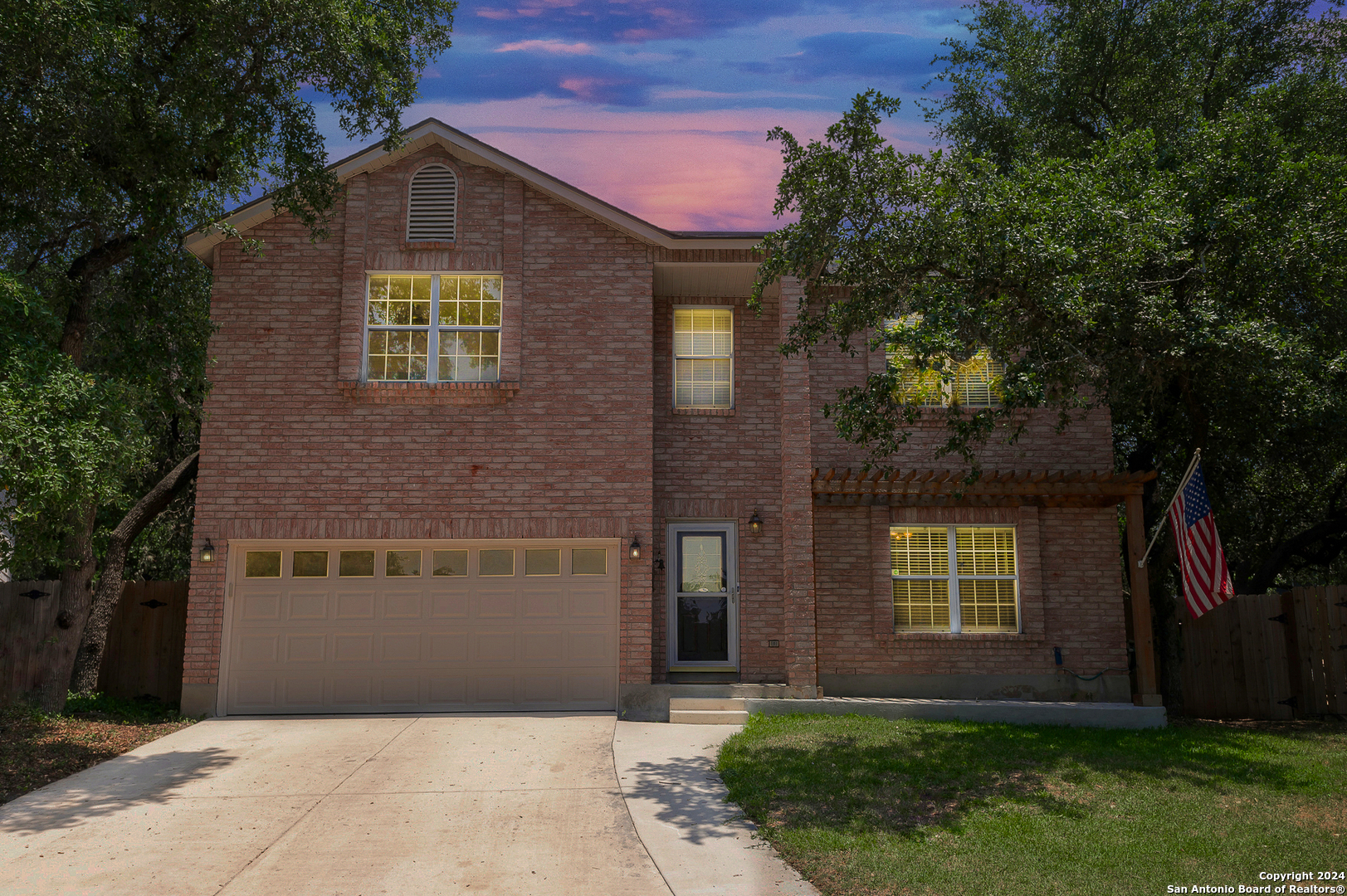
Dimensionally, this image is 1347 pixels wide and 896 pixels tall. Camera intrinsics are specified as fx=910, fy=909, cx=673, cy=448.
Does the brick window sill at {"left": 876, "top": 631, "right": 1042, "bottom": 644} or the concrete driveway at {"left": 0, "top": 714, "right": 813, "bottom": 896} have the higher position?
the brick window sill at {"left": 876, "top": 631, "right": 1042, "bottom": 644}

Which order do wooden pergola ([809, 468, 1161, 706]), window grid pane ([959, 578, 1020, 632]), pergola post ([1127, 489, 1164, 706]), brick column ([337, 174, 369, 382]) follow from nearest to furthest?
pergola post ([1127, 489, 1164, 706]) → wooden pergola ([809, 468, 1161, 706]) → brick column ([337, 174, 369, 382]) → window grid pane ([959, 578, 1020, 632])

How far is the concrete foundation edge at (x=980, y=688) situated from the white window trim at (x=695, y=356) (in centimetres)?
411

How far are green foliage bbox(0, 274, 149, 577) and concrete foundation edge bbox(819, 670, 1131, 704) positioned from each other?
29.5ft

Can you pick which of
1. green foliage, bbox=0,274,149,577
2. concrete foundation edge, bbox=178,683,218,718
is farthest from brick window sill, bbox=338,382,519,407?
concrete foundation edge, bbox=178,683,218,718

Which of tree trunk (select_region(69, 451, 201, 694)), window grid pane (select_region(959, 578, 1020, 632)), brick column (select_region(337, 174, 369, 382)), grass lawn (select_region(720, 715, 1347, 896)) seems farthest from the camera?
tree trunk (select_region(69, 451, 201, 694))

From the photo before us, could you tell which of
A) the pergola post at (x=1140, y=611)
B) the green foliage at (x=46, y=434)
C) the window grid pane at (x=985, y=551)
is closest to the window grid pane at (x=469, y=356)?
the green foliage at (x=46, y=434)

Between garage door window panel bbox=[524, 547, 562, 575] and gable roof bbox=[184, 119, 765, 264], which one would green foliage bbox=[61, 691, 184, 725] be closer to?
garage door window panel bbox=[524, 547, 562, 575]

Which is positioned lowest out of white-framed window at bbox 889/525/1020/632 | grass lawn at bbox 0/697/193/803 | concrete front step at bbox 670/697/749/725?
grass lawn at bbox 0/697/193/803

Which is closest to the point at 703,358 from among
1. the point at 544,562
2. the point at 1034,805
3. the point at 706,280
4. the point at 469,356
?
the point at 706,280

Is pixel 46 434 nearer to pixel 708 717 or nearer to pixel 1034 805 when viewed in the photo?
pixel 708 717

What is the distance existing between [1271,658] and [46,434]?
14917 millimetres

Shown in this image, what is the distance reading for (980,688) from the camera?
40.9 ft

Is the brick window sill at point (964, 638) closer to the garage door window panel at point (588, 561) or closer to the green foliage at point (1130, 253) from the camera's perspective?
the green foliage at point (1130, 253)

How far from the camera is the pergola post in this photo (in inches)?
466
